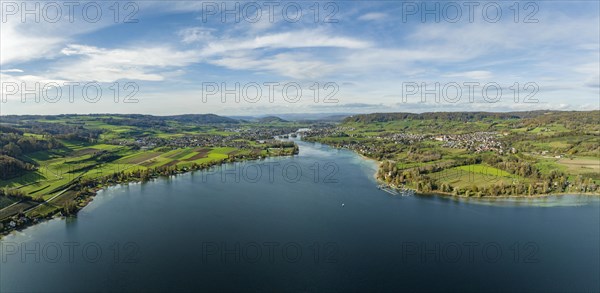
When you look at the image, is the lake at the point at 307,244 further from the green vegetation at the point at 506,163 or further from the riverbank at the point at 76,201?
the green vegetation at the point at 506,163

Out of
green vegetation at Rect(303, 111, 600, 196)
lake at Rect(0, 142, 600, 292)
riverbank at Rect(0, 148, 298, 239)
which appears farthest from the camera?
green vegetation at Rect(303, 111, 600, 196)

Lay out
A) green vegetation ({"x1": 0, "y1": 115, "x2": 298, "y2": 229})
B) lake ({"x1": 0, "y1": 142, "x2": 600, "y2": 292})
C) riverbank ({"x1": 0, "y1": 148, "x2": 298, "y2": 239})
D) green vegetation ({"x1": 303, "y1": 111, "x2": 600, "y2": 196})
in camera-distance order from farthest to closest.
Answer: green vegetation ({"x1": 303, "y1": 111, "x2": 600, "y2": 196}) → green vegetation ({"x1": 0, "y1": 115, "x2": 298, "y2": 229}) → riverbank ({"x1": 0, "y1": 148, "x2": 298, "y2": 239}) → lake ({"x1": 0, "y1": 142, "x2": 600, "y2": 292})

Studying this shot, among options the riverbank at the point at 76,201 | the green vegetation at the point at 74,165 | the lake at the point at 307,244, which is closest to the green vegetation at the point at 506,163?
the lake at the point at 307,244

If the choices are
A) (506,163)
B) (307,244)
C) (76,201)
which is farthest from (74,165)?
(506,163)

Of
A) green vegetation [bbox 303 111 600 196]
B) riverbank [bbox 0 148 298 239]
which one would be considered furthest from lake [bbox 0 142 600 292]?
green vegetation [bbox 303 111 600 196]

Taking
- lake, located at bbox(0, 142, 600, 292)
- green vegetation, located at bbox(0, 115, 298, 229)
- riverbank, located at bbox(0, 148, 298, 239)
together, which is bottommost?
lake, located at bbox(0, 142, 600, 292)

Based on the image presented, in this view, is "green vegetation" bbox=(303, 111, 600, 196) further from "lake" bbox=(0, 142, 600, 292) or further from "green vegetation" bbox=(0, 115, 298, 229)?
"green vegetation" bbox=(0, 115, 298, 229)

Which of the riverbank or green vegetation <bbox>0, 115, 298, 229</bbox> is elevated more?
green vegetation <bbox>0, 115, 298, 229</bbox>

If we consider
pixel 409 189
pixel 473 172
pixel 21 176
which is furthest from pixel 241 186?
pixel 473 172
